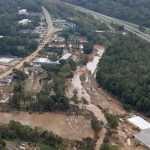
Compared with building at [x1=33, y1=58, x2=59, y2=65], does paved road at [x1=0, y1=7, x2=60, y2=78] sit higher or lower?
lower

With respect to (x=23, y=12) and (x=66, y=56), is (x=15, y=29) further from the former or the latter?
(x=66, y=56)

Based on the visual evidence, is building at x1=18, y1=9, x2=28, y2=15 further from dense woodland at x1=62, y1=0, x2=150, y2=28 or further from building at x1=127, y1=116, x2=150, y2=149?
building at x1=127, y1=116, x2=150, y2=149

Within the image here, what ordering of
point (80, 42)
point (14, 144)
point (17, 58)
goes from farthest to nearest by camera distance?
point (80, 42)
point (17, 58)
point (14, 144)

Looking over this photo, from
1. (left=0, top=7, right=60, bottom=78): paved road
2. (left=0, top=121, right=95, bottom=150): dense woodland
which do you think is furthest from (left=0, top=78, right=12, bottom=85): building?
(left=0, top=121, right=95, bottom=150): dense woodland

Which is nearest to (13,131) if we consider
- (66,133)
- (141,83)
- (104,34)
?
(66,133)

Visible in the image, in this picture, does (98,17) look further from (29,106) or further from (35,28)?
(29,106)
